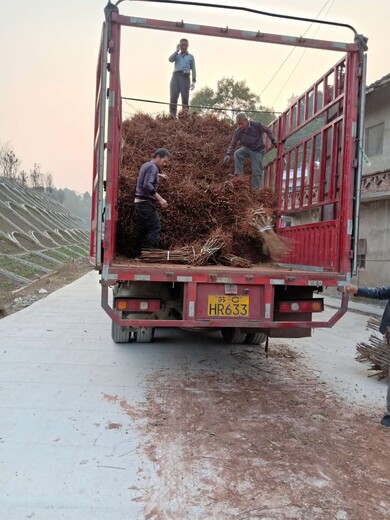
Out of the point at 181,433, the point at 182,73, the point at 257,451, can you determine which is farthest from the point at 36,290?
the point at 257,451

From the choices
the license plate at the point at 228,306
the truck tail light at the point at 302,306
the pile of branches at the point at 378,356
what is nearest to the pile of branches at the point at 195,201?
the license plate at the point at 228,306

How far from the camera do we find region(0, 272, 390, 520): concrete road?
2418 millimetres

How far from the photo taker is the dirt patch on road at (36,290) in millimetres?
8814

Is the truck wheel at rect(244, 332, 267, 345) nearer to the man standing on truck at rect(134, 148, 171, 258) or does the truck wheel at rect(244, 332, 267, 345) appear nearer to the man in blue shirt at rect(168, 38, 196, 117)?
the man standing on truck at rect(134, 148, 171, 258)

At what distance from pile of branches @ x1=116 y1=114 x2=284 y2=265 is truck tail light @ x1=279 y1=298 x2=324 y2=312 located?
2.87ft

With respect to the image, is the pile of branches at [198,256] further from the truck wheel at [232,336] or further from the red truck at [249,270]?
the truck wheel at [232,336]

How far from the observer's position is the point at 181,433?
3.29m

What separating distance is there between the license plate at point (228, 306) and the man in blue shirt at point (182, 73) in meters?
5.35

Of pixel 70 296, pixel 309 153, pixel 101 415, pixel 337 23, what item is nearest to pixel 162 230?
pixel 309 153

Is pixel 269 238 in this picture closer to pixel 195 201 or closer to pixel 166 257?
pixel 195 201

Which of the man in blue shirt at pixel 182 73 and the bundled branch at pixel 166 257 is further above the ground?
the man in blue shirt at pixel 182 73

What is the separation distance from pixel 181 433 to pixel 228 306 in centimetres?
114

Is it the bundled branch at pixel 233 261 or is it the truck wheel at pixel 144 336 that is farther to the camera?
the truck wheel at pixel 144 336

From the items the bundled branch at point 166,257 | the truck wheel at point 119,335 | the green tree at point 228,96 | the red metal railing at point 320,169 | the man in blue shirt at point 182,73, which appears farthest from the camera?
the green tree at point 228,96
